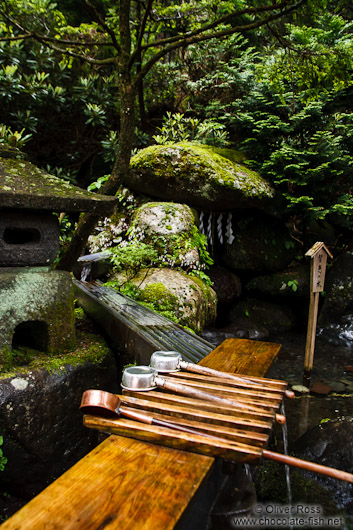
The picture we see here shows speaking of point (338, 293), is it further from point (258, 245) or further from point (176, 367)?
point (176, 367)

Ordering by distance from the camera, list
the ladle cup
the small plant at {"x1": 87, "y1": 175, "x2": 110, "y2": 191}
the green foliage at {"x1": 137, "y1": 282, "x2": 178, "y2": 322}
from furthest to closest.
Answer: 1. the small plant at {"x1": 87, "y1": 175, "x2": 110, "y2": 191}
2. the green foliage at {"x1": 137, "y1": 282, "x2": 178, "y2": 322}
3. the ladle cup

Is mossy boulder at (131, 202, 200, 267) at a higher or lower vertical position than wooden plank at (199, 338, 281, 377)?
higher

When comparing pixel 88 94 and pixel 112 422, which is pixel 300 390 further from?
pixel 88 94

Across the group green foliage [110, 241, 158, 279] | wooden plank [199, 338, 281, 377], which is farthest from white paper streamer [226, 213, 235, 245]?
wooden plank [199, 338, 281, 377]

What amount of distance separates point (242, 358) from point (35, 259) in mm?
2258

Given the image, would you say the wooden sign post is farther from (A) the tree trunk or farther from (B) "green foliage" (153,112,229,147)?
(B) "green foliage" (153,112,229,147)

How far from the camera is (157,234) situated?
276 inches

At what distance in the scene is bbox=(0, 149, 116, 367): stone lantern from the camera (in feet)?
10.3

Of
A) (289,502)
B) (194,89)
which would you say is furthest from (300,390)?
(194,89)

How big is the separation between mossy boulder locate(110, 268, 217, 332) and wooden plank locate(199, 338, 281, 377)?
2.31m

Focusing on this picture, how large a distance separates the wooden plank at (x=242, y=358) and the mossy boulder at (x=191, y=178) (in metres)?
5.06

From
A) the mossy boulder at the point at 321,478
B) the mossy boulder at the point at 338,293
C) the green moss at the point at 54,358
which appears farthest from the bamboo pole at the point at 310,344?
the green moss at the point at 54,358

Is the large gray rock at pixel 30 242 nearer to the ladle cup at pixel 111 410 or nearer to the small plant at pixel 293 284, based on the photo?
the ladle cup at pixel 111 410

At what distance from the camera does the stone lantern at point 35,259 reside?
313 centimetres
